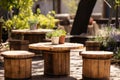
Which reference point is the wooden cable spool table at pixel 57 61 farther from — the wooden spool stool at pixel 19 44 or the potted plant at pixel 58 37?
the wooden spool stool at pixel 19 44

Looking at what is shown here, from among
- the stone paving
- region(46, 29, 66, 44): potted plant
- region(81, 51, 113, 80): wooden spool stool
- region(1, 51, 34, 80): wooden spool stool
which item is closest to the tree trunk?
the stone paving

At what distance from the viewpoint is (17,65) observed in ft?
28.2

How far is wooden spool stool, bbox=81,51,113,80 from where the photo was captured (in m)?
8.60

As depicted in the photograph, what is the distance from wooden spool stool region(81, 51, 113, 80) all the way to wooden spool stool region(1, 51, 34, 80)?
50.2 inches

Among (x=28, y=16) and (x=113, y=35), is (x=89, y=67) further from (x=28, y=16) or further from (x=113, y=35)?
(x=28, y=16)

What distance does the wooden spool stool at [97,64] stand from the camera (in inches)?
339

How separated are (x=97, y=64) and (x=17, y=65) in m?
1.72

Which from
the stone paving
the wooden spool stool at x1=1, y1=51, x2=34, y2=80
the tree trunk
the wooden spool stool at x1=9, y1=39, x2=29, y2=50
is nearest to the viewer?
the wooden spool stool at x1=1, y1=51, x2=34, y2=80

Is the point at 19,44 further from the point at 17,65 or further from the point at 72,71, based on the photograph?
the point at 17,65

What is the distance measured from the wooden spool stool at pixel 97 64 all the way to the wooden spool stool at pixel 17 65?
128 cm

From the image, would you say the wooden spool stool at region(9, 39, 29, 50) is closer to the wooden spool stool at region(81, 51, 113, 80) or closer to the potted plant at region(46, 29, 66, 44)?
→ the potted plant at region(46, 29, 66, 44)

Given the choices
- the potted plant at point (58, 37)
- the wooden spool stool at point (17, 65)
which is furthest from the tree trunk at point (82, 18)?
the wooden spool stool at point (17, 65)

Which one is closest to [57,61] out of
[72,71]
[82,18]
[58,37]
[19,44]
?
[58,37]

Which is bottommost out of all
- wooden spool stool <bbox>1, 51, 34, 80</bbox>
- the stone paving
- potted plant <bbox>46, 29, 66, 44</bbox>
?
the stone paving
